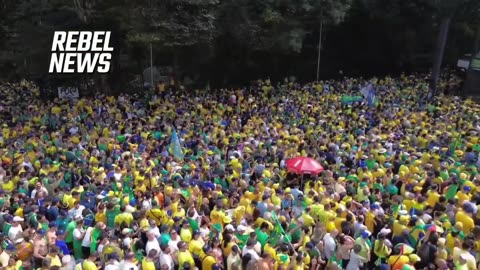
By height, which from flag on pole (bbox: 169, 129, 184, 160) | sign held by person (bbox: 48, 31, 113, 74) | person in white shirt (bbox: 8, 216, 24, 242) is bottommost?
flag on pole (bbox: 169, 129, 184, 160)

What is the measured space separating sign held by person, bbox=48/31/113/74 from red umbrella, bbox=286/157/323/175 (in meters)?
12.6

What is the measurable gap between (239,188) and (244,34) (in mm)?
13617

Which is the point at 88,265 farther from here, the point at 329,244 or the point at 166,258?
the point at 329,244

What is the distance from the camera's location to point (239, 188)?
31.9 feet

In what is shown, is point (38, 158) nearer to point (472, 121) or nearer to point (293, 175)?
point (293, 175)

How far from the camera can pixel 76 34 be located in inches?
818

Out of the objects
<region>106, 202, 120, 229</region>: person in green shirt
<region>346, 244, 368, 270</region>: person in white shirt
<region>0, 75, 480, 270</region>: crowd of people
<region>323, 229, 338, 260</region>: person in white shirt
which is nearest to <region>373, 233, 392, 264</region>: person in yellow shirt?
→ <region>0, 75, 480, 270</region>: crowd of people

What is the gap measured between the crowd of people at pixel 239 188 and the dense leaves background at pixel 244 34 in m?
4.47

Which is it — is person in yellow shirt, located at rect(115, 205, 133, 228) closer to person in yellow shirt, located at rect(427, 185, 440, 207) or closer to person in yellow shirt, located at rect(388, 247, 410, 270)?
person in yellow shirt, located at rect(388, 247, 410, 270)

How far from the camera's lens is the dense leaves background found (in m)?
20.3

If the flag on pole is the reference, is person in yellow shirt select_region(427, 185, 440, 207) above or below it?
above

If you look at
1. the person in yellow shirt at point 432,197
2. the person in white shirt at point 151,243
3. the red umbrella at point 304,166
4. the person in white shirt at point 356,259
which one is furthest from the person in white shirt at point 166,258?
the person in yellow shirt at point 432,197

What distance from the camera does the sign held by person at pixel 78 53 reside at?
20.7 metres

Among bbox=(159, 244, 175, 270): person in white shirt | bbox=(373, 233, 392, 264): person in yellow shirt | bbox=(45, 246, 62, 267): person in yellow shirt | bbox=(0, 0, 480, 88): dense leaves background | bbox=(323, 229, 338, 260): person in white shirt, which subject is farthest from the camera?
bbox=(0, 0, 480, 88): dense leaves background
